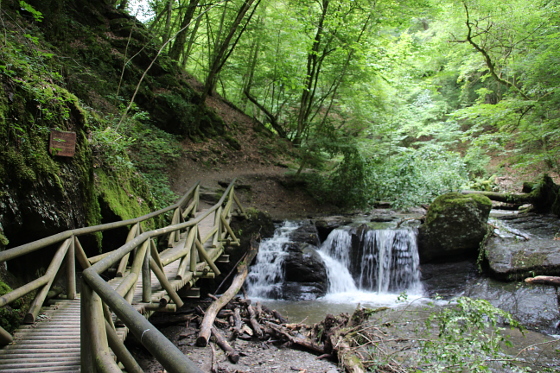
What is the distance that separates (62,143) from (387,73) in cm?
1560

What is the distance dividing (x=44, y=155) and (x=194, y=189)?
473cm

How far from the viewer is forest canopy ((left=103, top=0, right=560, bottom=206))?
11.5 meters

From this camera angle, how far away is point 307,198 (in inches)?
599

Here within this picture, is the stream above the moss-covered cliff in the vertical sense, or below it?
below

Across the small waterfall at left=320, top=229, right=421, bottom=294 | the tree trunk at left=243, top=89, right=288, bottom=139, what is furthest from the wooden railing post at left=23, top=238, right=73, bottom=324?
the tree trunk at left=243, top=89, right=288, bottom=139

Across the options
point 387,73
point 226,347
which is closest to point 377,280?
point 226,347

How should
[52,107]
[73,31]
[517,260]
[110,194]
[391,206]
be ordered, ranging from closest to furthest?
[52,107] < [110,194] < [517,260] < [73,31] < [391,206]

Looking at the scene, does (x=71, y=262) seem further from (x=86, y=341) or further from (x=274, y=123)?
(x=274, y=123)

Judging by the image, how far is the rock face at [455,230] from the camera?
9.51 m

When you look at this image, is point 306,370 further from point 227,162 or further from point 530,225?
point 227,162

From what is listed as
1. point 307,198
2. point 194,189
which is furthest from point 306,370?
point 307,198

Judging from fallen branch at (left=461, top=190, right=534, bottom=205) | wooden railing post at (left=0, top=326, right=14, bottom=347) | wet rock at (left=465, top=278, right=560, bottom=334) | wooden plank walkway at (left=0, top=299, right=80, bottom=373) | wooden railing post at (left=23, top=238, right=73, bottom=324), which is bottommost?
wet rock at (left=465, top=278, right=560, bottom=334)

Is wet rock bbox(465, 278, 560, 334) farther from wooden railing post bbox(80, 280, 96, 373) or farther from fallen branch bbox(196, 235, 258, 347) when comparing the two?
wooden railing post bbox(80, 280, 96, 373)

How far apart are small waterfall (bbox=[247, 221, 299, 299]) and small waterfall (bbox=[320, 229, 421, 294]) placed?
140 cm
